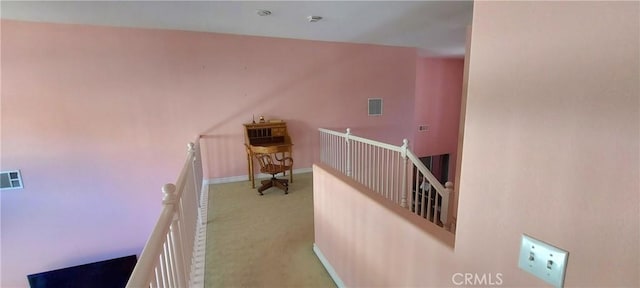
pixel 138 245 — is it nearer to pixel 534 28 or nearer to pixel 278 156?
pixel 278 156

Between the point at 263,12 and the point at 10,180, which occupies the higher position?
the point at 263,12

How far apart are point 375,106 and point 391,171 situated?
2.24m

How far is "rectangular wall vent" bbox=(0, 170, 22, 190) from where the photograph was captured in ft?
11.1

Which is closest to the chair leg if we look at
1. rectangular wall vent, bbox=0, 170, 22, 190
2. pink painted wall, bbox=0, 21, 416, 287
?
pink painted wall, bbox=0, 21, 416, 287

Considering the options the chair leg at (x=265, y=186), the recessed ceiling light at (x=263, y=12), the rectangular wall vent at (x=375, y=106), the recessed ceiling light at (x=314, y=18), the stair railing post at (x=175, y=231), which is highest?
the recessed ceiling light at (x=263, y=12)

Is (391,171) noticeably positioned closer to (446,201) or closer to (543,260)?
(446,201)

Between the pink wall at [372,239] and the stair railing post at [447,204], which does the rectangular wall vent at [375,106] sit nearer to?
the stair railing post at [447,204]

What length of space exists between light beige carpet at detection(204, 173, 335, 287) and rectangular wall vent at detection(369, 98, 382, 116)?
86.3 inches

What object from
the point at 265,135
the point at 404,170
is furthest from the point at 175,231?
the point at 265,135

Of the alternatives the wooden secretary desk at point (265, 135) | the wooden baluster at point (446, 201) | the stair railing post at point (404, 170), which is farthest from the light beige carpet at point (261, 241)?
the wooden baluster at point (446, 201)

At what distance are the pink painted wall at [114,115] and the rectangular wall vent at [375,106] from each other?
1.17 meters

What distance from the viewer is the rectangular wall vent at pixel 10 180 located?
11.1 feet

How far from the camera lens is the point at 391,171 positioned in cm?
331

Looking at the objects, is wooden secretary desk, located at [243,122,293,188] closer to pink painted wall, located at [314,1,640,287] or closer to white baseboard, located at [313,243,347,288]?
white baseboard, located at [313,243,347,288]
